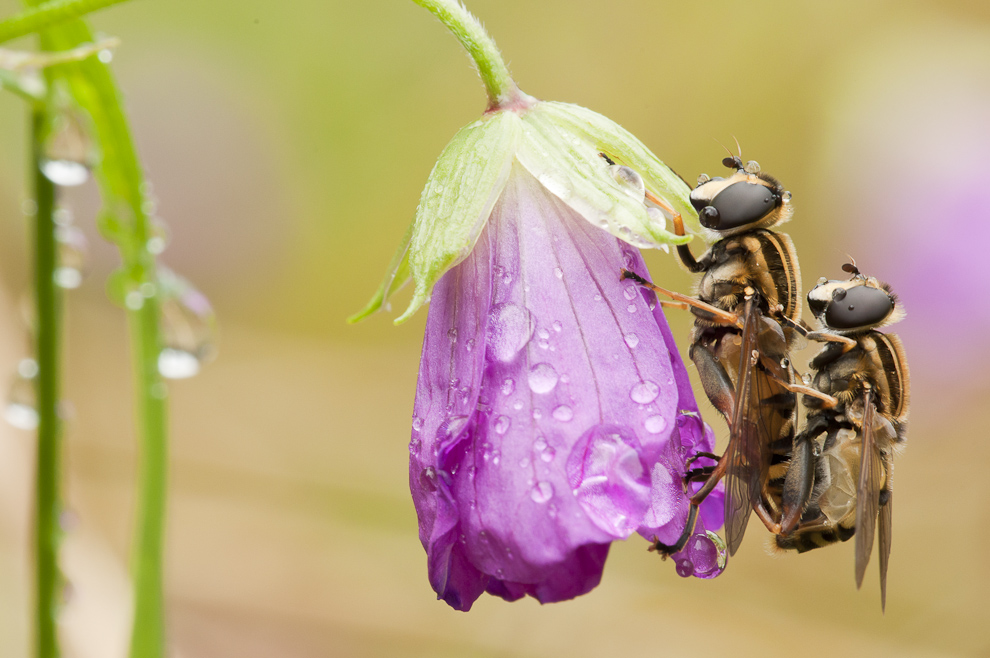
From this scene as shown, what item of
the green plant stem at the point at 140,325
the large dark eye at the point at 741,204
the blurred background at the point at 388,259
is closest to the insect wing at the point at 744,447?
the large dark eye at the point at 741,204

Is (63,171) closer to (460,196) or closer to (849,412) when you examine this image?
(460,196)

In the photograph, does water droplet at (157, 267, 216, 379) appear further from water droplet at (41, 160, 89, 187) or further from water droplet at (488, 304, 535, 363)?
water droplet at (488, 304, 535, 363)

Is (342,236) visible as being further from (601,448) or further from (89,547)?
(601,448)

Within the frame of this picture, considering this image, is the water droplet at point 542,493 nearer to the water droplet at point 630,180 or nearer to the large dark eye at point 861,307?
the water droplet at point 630,180

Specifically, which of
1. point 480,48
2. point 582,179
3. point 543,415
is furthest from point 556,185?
point 543,415

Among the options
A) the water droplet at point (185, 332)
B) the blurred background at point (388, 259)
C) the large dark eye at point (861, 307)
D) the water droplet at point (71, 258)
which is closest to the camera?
the large dark eye at point (861, 307)

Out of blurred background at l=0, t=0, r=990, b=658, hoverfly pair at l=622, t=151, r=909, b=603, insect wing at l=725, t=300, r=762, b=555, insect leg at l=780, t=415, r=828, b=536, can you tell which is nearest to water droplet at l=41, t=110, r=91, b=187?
hoverfly pair at l=622, t=151, r=909, b=603

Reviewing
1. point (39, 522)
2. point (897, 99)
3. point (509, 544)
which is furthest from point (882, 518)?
point (897, 99)
